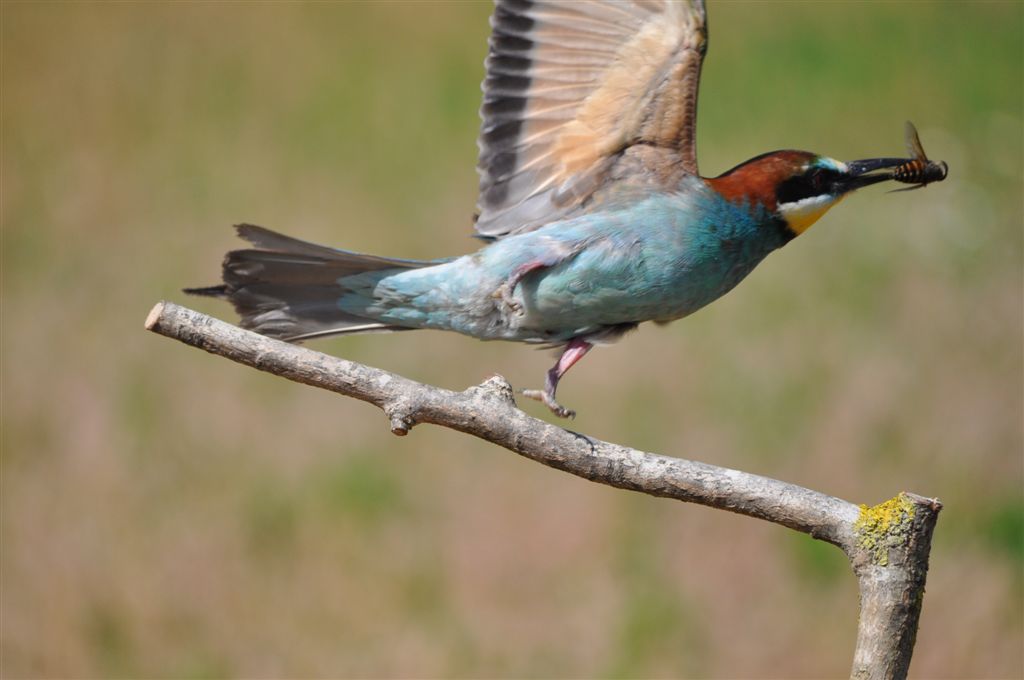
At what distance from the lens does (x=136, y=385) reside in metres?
6.23

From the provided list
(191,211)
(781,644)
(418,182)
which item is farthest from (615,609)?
(191,211)

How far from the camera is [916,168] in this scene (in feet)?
10.9

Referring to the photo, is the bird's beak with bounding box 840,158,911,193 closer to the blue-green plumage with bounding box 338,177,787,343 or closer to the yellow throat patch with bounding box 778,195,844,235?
the yellow throat patch with bounding box 778,195,844,235

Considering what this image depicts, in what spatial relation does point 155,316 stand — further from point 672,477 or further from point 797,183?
point 797,183

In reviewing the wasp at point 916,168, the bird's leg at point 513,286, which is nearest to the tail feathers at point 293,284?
the bird's leg at point 513,286

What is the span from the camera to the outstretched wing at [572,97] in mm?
3283

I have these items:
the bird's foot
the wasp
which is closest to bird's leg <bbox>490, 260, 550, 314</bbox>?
the bird's foot

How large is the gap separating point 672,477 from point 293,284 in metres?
1.29

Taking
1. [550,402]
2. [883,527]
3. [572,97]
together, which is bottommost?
[883,527]

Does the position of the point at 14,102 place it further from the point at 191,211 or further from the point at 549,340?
the point at 549,340

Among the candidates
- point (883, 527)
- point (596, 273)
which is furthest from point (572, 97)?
point (883, 527)

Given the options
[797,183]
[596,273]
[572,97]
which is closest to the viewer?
[596,273]

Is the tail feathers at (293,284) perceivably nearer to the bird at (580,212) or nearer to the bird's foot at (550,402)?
the bird at (580,212)

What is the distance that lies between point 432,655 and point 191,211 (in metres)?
2.69
